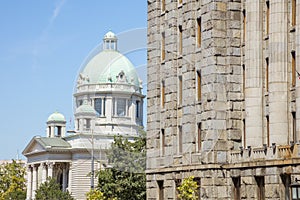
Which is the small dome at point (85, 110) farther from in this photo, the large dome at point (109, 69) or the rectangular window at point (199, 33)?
the rectangular window at point (199, 33)

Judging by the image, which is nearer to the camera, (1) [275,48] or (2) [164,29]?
(1) [275,48]

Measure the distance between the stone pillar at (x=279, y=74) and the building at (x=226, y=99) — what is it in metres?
0.05

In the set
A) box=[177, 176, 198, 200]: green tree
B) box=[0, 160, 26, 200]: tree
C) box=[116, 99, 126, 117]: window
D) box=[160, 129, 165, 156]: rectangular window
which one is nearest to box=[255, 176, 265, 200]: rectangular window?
box=[177, 176, 198, 200]: green tree

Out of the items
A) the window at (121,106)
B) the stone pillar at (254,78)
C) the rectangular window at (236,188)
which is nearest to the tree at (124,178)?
the rectangular window at (236,188)

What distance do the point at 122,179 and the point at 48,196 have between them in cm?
4261

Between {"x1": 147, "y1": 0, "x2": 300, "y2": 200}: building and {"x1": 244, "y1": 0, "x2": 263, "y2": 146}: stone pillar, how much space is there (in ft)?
0.16

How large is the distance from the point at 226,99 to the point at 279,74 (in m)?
4.87

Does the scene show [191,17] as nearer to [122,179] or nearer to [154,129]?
[154,129]

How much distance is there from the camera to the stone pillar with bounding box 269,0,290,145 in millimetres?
47156

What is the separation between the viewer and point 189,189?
5125cm

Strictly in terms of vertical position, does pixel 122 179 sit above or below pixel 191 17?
below

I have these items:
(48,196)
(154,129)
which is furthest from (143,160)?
(48,196)

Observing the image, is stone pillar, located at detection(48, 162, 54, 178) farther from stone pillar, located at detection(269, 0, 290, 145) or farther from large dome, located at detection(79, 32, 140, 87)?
stone pillar, located at detection(269, 0, 290, 145)

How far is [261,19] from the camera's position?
49.7 m
